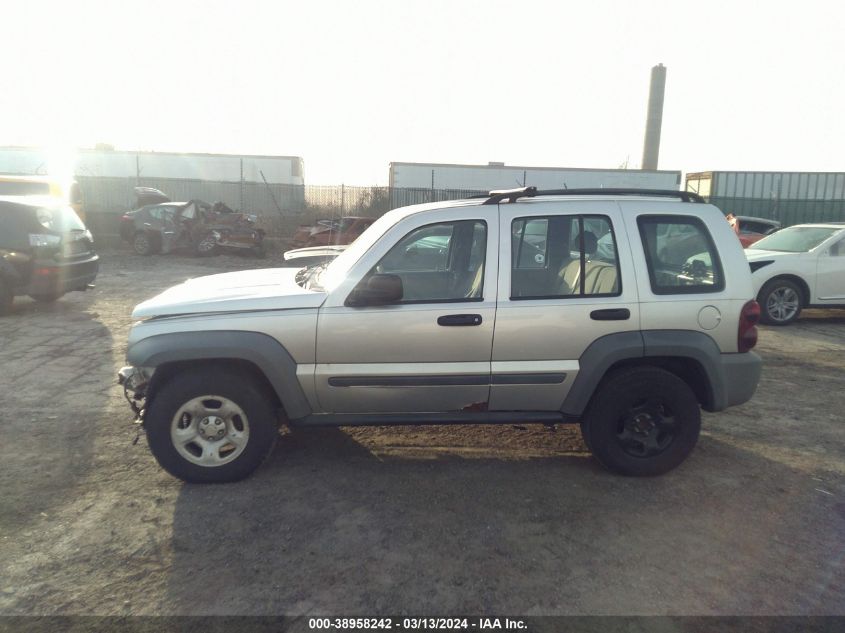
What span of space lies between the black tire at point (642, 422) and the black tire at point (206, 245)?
1657 centimetres

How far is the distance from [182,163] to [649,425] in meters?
28.4

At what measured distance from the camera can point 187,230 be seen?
18.8 metres

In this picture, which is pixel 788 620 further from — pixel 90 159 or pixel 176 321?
pixel 90 159

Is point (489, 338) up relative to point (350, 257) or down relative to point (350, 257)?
down

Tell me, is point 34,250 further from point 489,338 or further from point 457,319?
point 489,338

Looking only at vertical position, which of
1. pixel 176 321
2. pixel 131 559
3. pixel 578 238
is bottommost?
pixel 131 559

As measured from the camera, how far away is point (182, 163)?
2881 centimetres

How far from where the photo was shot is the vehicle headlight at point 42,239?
912 cm

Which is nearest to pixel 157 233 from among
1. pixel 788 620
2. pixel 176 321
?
pixel 176 321

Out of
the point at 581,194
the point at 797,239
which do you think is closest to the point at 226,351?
the point at 581,194

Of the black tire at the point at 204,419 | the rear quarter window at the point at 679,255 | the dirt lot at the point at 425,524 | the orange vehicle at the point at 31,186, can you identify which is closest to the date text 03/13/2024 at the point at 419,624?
the dirt lot at the point at 425,524

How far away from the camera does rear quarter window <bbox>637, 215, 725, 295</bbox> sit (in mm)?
4262

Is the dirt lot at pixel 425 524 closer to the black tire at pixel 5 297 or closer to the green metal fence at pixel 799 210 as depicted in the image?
the black tire at pixel 5 297

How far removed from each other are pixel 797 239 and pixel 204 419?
400 inches
